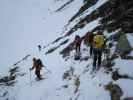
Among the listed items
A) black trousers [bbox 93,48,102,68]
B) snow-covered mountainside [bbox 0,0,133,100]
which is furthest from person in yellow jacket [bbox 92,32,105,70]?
snow-covered mountainside [bbox 0,0,133,100]

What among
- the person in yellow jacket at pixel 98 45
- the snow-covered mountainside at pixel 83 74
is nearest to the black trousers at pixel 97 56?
the person in yellow jacket at pixel 98 45

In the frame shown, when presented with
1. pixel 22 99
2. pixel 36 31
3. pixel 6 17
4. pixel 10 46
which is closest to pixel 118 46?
pixel 22 99

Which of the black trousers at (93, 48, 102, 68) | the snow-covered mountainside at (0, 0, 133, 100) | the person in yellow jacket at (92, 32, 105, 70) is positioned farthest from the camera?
the black trousers at (93, 48, 102, 68)

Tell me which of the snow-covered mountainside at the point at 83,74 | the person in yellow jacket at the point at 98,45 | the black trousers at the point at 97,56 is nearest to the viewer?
the snow-covered mountainside at the point at 83,74

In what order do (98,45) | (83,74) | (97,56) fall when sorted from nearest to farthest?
(98,45) → (97,56) → (83,74)

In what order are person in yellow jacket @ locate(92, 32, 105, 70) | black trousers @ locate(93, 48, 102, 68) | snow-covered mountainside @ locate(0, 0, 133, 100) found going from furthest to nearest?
black trousers @ locate(93, 48, 102, 68)
person in yellow jacket @ locate(92, 32, 105, 70)
snow-covered mountainside @ locate(0, 0, 133, 100)

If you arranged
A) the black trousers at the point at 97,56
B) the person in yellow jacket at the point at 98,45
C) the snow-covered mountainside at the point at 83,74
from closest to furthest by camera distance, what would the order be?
the snow-covered mountainside at the point at 83,74 → the person in yellow jacket at the point at 98,45 → the black trousers at the point at 97,56

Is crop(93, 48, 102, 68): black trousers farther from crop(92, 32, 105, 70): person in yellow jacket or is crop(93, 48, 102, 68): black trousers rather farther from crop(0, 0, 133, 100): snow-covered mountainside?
crop(0, 0, 133, 100): snow-covered mountainside

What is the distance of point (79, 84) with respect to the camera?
20484mm

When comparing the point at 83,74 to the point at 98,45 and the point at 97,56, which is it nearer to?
the point at 97,56

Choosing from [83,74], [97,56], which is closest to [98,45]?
[97,56]

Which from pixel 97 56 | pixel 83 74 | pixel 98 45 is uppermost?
pixel 98 45

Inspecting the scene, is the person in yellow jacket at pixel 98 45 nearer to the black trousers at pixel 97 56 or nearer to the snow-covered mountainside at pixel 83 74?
the black trousers at pixel 97 56

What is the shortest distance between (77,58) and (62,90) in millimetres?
4284
